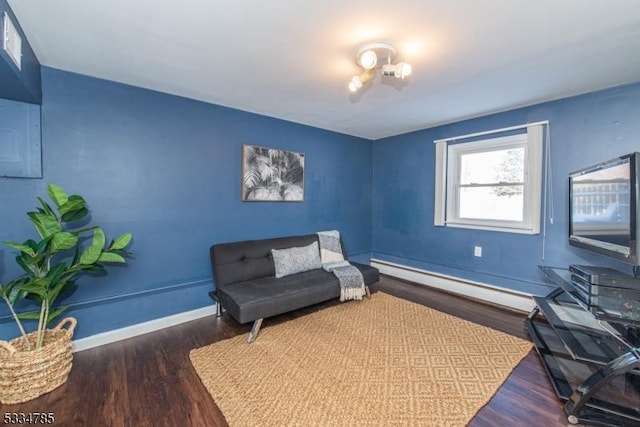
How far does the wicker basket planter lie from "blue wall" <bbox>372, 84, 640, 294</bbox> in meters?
3.75

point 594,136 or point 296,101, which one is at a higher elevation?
point 296,101

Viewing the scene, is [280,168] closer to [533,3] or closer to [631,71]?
[533,3]

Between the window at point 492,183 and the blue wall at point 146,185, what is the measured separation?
2093 mm

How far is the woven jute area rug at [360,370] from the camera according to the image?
1531 millimetres

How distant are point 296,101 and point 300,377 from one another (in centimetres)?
244

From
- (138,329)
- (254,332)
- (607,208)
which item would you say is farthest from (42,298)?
(607,208)

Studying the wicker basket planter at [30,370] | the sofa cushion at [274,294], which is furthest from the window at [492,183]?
the wicker basket planter at [30,370]

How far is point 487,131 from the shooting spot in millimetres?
3182

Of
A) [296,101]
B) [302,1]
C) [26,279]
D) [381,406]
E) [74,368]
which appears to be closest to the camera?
[302,1]

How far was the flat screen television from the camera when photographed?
1.66 m

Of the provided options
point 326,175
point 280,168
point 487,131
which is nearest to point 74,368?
point 280,168

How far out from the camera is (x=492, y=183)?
128 inches

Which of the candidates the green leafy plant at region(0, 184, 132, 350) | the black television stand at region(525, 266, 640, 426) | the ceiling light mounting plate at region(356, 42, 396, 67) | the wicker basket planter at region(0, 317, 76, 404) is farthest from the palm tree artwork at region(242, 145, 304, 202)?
the black television stand at region(525, 266, 640, 426)

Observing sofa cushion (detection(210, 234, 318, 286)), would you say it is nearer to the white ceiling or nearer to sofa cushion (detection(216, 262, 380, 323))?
sofa cushion (detection(216, 262, 380, 323))
